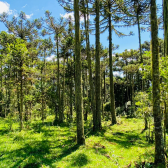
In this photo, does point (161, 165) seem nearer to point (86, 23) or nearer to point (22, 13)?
point (86, 23)

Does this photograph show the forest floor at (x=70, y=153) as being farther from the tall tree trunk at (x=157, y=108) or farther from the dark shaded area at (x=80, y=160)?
the tall tree trunk at (x=157, y=108)

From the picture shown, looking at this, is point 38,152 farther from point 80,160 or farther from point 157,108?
point 157,108

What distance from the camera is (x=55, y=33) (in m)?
15.1

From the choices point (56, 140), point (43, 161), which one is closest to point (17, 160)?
point (43, 161)

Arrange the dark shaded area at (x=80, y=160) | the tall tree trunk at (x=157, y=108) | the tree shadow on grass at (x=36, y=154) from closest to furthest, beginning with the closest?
the tall tree trunk at (x=157, y=108) < the tree shadow on grass at (x=36, y=154) < the dark shaded area at (x=80, y=160)

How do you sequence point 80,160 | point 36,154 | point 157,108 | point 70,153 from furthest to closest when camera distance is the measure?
point 70,153 → point 36,154 → point 80,160 → point 157,108

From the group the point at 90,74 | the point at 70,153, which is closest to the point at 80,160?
the point at 70,153

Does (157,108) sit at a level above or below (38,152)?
above

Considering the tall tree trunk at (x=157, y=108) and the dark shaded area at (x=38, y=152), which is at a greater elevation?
the tall tree trunk at (x=157, y=108)

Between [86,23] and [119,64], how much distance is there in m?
17.9

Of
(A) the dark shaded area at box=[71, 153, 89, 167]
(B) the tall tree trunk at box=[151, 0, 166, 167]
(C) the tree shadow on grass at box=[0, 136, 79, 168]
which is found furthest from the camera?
(A) the dark shaded area at box=[71, 153, 89, 167]

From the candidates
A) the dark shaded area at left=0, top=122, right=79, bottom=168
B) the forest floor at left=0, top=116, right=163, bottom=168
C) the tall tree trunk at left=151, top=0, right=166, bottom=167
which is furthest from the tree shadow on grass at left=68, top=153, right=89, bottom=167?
the tall tree trunk at left=151, top=0, right=166, bottom=167

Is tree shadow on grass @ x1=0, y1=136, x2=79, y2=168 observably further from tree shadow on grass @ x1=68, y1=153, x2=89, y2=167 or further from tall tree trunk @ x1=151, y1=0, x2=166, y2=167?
tall tree trunk @ x1=151, y1=0, x2=166, y2=167

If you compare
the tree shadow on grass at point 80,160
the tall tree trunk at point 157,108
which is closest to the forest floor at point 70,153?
the tree shadow on grass at point 80,160
